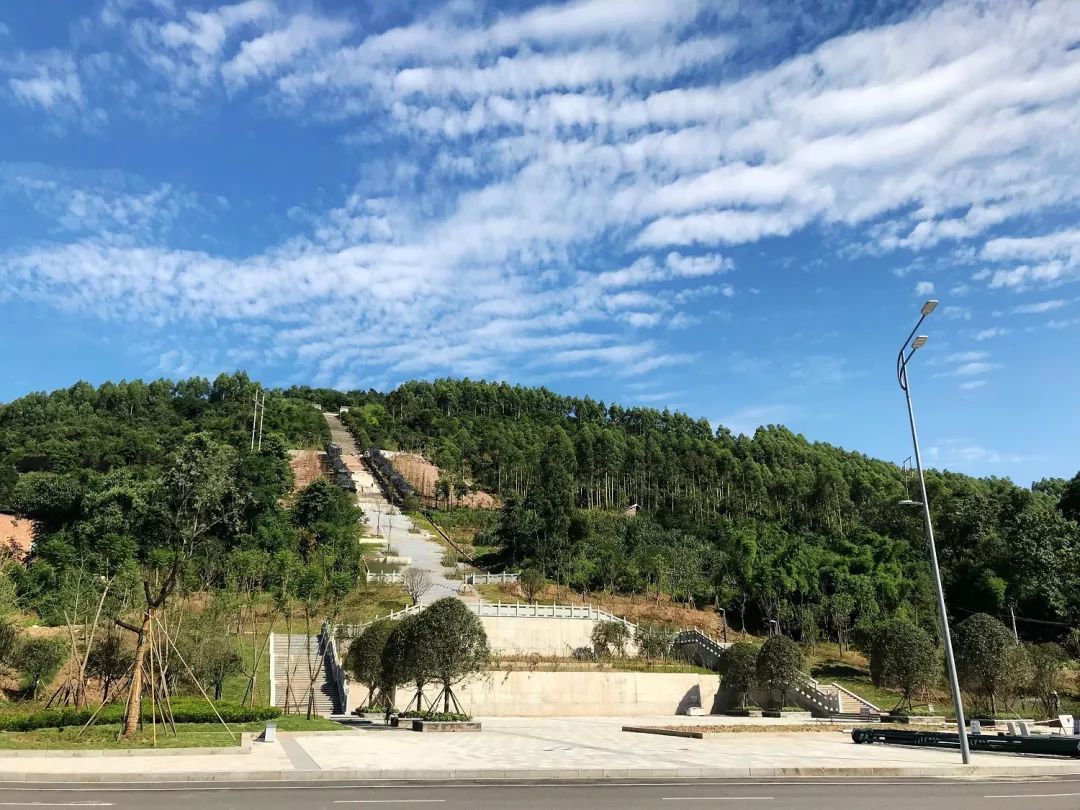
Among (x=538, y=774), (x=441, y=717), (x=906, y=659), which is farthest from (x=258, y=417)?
(x=538, y=774)

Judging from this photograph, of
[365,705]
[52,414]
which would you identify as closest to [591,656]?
[365,705]

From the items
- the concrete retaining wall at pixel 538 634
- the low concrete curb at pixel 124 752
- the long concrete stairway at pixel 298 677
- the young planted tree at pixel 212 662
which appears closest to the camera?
the low concrete curb at pixel 124 752

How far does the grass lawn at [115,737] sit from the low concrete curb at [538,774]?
12.0ft

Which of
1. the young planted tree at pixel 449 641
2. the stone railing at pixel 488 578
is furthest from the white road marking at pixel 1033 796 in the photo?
the stone railing at pixel 488 578

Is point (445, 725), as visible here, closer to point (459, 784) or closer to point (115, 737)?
point (115, 737)

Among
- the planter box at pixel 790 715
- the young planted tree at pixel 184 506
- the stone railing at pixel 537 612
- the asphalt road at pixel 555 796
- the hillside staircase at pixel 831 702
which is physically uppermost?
the young planted tree at pixel 184 506

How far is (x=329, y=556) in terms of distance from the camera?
47094mm

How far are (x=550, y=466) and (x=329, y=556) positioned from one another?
40940 mm

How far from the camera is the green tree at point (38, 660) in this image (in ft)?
87.1

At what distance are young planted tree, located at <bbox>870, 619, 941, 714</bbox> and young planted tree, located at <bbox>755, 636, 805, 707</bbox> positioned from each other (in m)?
3.12

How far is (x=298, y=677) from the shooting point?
29.9m

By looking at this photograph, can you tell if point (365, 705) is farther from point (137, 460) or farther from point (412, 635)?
Answer: point (137, 460)

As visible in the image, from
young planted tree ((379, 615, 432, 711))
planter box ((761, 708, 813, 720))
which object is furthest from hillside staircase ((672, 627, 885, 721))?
young planted tree ((379, 615, 432, 711))

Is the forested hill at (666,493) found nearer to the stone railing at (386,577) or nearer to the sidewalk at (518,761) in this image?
the stone railing at (386,577)
